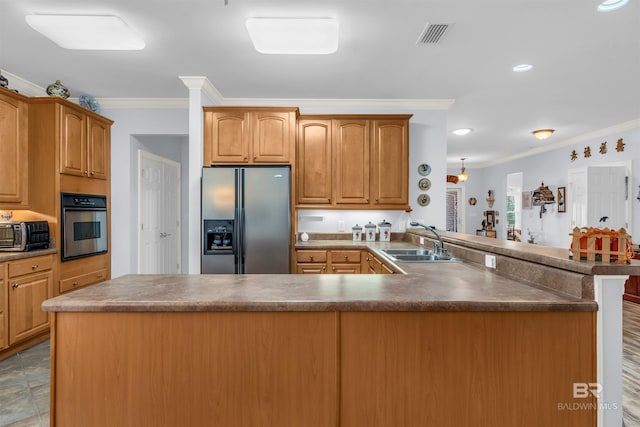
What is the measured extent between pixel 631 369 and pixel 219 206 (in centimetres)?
387

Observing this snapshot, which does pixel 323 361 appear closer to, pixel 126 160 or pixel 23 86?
pixel 126 160

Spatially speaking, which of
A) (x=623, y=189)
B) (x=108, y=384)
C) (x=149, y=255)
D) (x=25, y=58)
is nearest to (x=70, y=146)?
(x=25, y=58)

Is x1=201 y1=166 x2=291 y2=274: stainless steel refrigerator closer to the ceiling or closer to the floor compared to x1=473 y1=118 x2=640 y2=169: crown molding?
closer to the floor

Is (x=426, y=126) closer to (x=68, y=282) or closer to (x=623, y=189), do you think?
(x=623, y=189)

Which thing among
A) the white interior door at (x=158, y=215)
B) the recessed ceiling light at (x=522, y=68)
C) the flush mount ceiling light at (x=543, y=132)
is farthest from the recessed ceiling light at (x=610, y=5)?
the white interior door at (x=158, y=215)

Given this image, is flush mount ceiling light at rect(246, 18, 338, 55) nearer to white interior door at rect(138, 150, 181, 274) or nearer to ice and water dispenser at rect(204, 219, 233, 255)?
ice and water dispenser at rect(204, 219, 233, 255)

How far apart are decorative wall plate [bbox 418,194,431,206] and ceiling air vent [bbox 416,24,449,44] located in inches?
82.4

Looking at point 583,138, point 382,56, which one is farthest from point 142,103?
point 583,138

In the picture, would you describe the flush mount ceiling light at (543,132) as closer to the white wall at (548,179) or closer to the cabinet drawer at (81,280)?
the white wall at (548,179)

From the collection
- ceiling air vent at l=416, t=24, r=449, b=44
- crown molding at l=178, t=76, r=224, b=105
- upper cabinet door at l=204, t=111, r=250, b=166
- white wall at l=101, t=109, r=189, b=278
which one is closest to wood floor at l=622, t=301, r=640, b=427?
ceiling air vent at l=416, t=24, r=449, b=44

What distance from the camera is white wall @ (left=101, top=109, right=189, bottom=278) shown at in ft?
14.4

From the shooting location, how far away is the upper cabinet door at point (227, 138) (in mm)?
3908

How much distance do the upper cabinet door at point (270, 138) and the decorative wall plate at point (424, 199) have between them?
1.80 m

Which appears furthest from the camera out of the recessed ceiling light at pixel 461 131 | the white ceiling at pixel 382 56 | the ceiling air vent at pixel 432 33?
the recessed ceiling light at pixel 461 131
